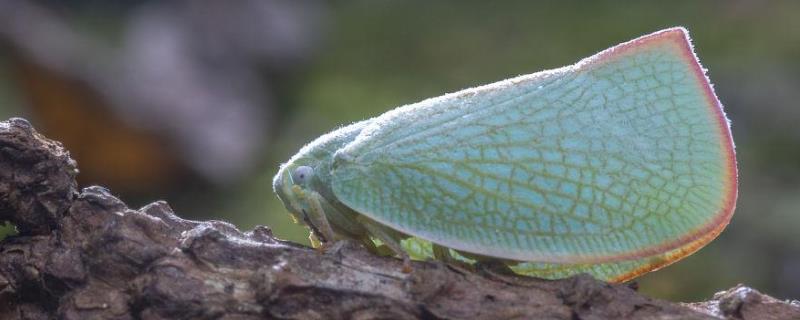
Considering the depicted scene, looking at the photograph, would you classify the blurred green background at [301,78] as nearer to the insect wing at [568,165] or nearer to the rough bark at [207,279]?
the insect wing at [568,165]

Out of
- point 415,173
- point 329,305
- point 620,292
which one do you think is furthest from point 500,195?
point 329,305

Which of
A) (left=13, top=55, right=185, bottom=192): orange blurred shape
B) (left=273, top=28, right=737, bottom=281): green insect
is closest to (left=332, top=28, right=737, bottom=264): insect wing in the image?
(left=273, top=28, right=737, bottom=281): green insect

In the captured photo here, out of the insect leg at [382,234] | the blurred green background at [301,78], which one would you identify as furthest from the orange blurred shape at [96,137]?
the insect leg at [382,234]

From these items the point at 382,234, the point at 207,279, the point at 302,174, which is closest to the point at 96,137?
the point at 302,174

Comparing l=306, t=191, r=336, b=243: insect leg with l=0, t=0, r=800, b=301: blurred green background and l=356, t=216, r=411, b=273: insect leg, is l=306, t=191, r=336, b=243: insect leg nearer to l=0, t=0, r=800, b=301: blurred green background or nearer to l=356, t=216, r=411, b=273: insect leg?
l=356, t=216, r=411, b=273: insect leg

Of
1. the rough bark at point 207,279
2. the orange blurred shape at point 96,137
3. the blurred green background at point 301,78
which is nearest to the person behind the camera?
the rough bark at point 207,279

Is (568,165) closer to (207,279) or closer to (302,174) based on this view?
(302,174)
